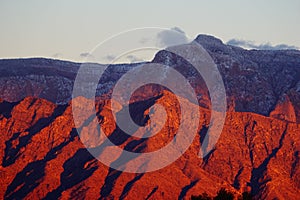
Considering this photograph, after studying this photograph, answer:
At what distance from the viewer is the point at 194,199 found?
112 metres

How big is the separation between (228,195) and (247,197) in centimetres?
268

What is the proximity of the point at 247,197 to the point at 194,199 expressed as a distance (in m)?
7.46

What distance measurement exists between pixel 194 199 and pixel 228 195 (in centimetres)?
482

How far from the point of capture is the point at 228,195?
11275cm

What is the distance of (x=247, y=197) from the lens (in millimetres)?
113000
